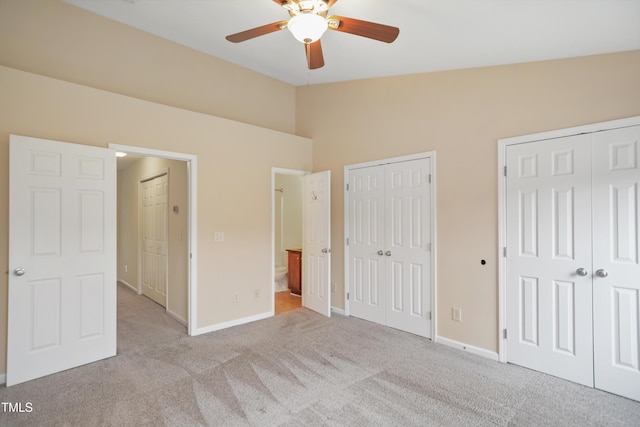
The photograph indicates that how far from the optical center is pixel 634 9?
1905 mm

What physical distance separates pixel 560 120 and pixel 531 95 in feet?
1.10

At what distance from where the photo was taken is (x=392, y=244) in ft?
12.5

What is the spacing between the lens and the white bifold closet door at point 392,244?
3.52m

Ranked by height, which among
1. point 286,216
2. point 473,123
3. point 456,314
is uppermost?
point 473,123

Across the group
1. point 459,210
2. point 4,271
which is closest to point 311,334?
point 459,210

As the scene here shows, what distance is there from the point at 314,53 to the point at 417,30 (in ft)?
3.15

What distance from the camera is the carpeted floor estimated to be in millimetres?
2117

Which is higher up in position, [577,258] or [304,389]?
[577,258]

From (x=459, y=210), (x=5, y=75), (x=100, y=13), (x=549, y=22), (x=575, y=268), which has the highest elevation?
(x=100, y=13)

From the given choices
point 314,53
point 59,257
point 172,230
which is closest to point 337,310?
point 172,230

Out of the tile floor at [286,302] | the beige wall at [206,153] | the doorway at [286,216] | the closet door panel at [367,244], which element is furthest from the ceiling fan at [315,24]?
the doorway at [286,216]

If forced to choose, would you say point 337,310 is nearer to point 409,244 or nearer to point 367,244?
point 367,244

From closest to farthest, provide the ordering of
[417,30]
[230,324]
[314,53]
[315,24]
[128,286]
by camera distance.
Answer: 1. [315,24]
2. [314,53]
3. [417,30]
4. [230,324]
5. [128,286]

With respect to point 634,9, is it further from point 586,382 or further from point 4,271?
point 4,271
